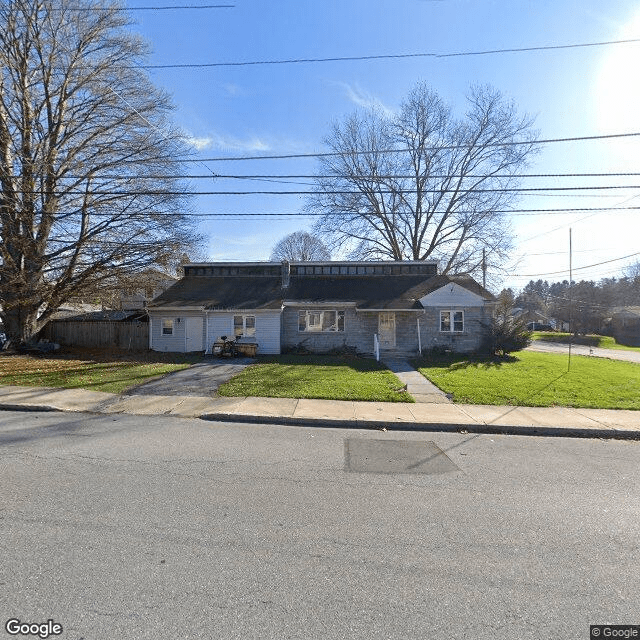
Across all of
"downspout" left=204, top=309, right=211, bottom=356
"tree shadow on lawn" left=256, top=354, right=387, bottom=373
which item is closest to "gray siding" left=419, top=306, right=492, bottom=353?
"tree shadow on lawn" left=256, top=354, right=387, bottom=373

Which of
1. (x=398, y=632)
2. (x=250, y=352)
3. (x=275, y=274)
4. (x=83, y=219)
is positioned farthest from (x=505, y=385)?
(x=83, y=219)

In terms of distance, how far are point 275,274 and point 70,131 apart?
12.9m

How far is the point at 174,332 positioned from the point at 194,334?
3.67ft

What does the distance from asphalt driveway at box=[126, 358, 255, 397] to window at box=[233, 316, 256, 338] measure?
3746 mm

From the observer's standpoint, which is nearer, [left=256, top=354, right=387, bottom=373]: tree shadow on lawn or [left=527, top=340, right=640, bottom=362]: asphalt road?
[left=256, top=354, right=387, bottom=373]: tree shadow on lawn

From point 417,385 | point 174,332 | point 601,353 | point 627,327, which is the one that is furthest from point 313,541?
point 627,327

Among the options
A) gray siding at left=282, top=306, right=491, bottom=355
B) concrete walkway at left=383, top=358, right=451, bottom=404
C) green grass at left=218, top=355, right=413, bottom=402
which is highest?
gray siding at left=282, top=306, right=491, bottom=355

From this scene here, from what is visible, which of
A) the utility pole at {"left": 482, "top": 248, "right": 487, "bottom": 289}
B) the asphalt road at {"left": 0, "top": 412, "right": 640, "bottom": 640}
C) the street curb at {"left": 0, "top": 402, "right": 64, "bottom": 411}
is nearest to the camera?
the asphalt road at {"left": 0, "top": 412, "right": 640, "bottom": 640}

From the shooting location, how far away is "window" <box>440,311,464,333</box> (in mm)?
20031

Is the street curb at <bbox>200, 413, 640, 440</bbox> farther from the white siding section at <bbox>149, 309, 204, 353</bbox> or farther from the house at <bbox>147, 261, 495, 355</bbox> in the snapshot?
the white siding section at <bbox>149, 309, 204, 353</bbox>

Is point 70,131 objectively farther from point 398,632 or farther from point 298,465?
point 398,632

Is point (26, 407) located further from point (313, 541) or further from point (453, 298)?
point (453, 298)

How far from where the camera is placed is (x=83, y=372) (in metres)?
12.9

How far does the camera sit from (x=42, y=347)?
18922 mm
